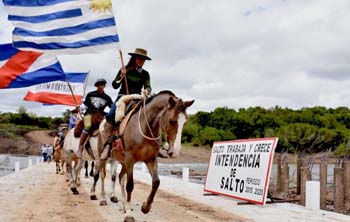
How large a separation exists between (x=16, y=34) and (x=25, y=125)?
10821 cm

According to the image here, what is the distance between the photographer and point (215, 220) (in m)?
9.50

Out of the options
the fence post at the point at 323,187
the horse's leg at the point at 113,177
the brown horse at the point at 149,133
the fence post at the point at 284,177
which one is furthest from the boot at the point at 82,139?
the fence post at the point at 323,187

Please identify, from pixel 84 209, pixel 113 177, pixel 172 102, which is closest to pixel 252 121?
pixel 113 177

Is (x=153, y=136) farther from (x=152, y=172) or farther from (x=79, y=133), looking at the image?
(x=79, y=133)

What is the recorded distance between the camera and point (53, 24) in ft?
42.8

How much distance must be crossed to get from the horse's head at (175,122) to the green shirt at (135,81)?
2113 millimetres

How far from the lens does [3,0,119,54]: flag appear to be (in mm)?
12891

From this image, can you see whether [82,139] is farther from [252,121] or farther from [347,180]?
[252,121]

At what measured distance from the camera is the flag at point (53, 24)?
12.9 metres

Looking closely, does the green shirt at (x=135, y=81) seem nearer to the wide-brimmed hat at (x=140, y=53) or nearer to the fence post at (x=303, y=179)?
the wide-brimmed hat at (x=140, y=53)

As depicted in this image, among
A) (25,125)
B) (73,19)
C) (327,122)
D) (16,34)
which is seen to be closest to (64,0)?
(73,19)

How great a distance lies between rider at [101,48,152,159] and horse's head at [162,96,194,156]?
6.44 feet

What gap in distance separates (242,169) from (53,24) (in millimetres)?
6092

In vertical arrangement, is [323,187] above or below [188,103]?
below
